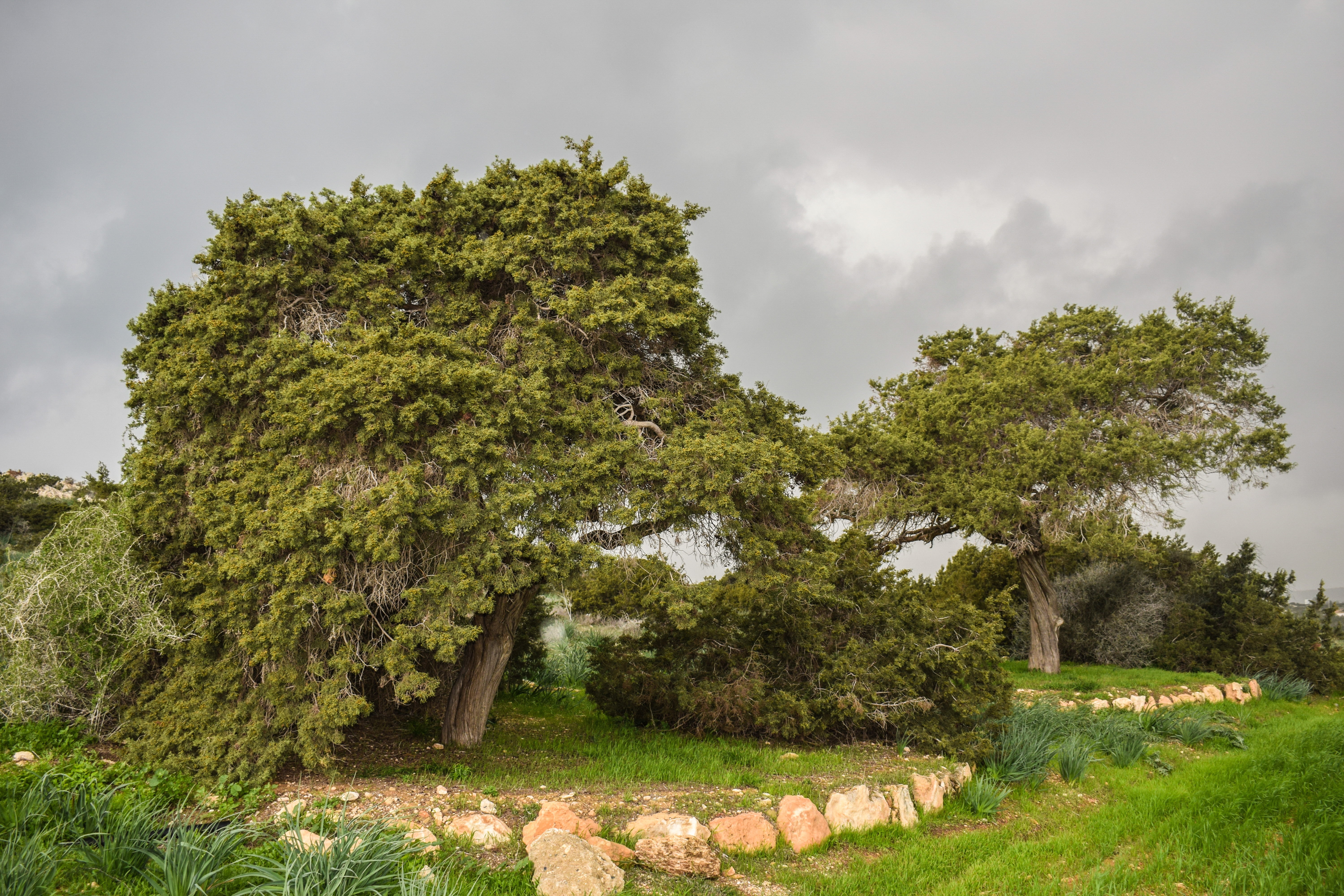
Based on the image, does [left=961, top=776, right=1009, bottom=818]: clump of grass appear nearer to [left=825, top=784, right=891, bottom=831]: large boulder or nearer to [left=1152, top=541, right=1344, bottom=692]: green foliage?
[left=825, top=784, right=891, bottom=831]: large boulder

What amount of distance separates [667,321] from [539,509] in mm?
2615

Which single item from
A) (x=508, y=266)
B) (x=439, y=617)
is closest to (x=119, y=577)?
(x=439, y=617)

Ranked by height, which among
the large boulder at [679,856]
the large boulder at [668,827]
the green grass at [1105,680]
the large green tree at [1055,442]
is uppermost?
the large green tree at [1055,442]

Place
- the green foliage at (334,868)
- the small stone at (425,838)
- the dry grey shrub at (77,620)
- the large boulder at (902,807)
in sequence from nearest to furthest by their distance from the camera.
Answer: the green foliage at (334,868) → the small stone at (425,838) → the large boulder at (902,807) → the dry grey shrub at (77,620)

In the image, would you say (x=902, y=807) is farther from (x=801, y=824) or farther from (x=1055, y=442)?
(x=1055, y=442)

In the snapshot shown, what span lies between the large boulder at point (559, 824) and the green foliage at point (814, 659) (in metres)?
2.66

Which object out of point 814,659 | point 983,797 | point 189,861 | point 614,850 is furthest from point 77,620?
point 983,797

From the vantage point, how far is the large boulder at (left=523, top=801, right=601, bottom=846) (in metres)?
5.67

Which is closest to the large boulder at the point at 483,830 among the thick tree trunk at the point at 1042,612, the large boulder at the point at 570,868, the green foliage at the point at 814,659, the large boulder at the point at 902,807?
the large boulder at the point at 570,868

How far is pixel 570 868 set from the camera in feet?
15.8

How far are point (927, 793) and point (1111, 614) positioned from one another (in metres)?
14.8

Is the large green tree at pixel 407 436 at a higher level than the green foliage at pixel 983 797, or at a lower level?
higher

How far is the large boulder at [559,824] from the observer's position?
567cm

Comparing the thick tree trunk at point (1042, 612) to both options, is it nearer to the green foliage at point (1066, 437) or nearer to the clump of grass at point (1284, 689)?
the green foliage at point (1066, 437)
